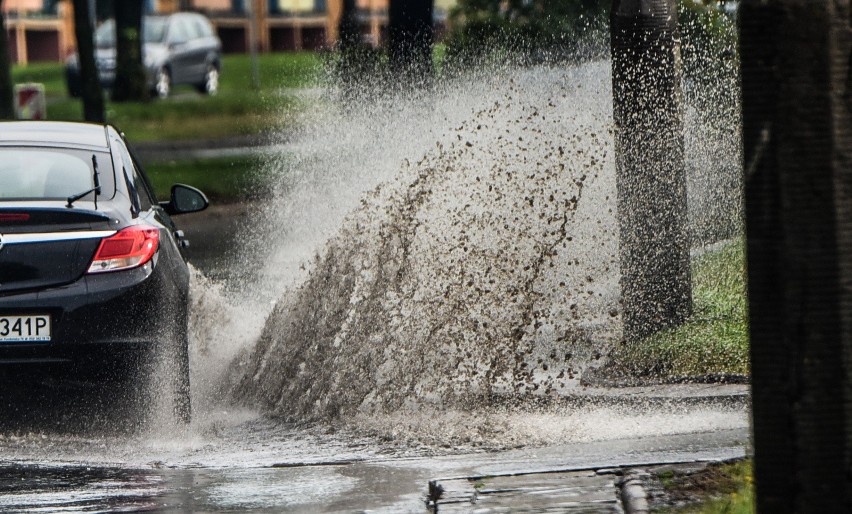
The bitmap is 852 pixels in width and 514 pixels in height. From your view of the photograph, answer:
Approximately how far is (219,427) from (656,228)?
2.83 metres

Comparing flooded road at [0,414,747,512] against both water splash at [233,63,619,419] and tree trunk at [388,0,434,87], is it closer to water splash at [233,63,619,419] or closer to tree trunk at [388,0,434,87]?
water splash at [233,63,619,419]

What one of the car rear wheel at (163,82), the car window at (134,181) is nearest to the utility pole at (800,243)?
the car window at (134,181)

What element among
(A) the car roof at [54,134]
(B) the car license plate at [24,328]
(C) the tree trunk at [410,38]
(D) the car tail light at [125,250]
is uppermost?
(C) the tree trunk at [410,38]

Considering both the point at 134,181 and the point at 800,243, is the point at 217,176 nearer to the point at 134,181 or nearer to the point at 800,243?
the point at 134,181

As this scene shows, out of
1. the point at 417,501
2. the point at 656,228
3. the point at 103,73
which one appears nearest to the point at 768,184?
the point at 417,501

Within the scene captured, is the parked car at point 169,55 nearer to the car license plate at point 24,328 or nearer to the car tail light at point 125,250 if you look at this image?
the car tail light at point 125,250

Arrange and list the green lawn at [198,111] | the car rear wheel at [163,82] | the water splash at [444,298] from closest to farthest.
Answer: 1. the water splash at [444,298]
2. the green lawn at [198,111]
3. the car rear wheel at [163,82]

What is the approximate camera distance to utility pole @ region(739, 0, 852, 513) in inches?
175

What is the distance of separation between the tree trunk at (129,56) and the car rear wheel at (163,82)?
1.88 m

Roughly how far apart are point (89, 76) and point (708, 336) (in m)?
14.1

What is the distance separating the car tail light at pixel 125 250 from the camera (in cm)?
701

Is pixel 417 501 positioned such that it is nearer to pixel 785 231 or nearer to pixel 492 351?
pixel 785 231

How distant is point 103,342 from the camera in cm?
698

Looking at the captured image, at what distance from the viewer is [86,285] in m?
6.97
